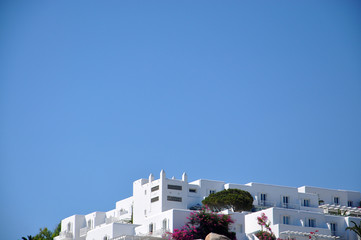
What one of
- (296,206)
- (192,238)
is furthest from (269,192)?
(192,238)

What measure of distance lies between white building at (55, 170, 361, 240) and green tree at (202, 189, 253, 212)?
2.63 m

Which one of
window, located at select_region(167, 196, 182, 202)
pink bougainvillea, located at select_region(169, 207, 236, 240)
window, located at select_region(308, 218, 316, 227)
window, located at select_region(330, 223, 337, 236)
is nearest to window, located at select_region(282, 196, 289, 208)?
window, located at select_region(167, 196, 182, 202)

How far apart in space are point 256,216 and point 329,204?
22738 mm

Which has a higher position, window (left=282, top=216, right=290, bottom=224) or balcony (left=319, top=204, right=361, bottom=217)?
balcony (left=319, top=204, right=361, bottom=217)

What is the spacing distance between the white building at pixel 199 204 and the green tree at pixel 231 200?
263 cm

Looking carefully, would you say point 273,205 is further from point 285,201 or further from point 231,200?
point 231,200

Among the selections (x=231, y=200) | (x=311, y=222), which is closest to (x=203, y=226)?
(x=311, y=222)

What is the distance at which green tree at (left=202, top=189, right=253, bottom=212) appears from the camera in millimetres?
83312

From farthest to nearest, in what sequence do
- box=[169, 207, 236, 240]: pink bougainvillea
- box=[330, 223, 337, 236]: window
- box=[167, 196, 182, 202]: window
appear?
box=[167, 196, 182, 202]: window
box=[330, 223, 337, 236]: window
box=[169, 207, 236, 240]: pink bougainvillea

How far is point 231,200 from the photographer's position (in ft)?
273

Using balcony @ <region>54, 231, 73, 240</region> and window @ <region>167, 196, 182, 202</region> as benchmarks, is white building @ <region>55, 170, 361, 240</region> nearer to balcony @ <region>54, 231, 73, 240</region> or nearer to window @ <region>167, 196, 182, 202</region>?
window @ <region>167, 196, 182, 202</region>

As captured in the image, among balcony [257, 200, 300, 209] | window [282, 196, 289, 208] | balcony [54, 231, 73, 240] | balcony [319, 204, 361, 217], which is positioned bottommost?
balcony [54, 231, 73, 240]

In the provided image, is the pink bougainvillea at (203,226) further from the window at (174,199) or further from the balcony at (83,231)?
the balcony at (83,231)

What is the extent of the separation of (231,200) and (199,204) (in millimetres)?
6335
